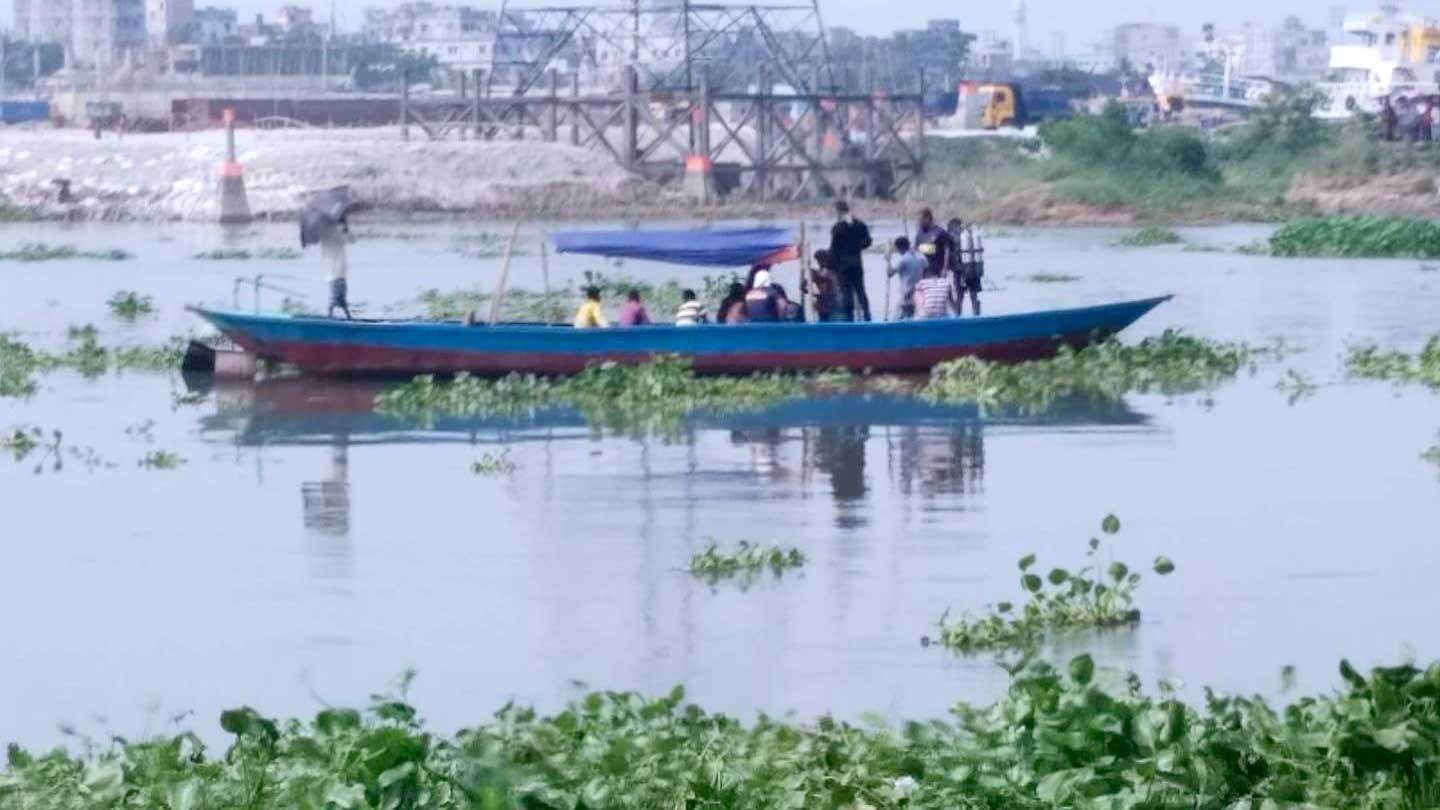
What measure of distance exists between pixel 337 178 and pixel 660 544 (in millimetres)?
51131

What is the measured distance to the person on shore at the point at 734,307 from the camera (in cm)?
2247

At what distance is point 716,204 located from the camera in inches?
2458

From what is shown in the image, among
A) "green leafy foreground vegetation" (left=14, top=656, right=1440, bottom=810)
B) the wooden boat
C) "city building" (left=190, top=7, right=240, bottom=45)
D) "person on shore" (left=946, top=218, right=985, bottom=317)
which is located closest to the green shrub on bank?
"person on shore" (left=946, top=218, right=985, bottom=317)

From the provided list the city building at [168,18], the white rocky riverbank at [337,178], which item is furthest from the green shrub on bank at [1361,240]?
the city building at [168,18]

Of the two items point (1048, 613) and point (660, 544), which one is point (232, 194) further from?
point (1048, 613)

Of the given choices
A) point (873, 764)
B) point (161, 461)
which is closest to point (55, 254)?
point (161, 461)

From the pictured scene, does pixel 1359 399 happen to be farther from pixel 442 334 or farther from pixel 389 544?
pixel 389 544

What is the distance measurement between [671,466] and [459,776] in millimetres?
10493

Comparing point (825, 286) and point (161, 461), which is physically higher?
point (825, 286)

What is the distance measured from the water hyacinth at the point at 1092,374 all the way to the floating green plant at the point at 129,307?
13.6 m

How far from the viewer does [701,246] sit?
22.8 meters

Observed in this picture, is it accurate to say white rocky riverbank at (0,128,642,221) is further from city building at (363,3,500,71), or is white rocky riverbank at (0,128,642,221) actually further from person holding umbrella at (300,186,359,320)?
city building at (363,3,500,71)

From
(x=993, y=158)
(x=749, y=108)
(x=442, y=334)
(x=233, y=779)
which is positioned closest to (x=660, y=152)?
(x=749, y=108)

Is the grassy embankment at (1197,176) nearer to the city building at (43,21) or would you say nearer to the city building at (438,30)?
the city building at (438,30)
